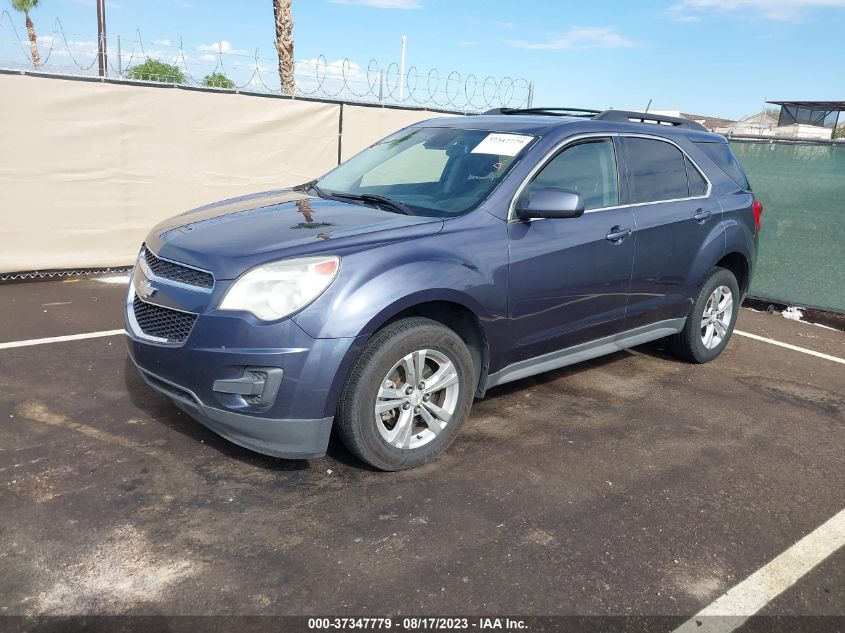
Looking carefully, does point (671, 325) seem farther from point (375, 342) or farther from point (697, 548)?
point (375, 342)

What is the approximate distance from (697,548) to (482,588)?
1027 mm

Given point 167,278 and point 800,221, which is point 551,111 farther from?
point 800,221

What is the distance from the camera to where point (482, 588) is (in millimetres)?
2783

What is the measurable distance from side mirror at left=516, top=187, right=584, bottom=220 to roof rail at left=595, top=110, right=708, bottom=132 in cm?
119

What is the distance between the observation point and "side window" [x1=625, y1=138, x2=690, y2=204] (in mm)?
4746

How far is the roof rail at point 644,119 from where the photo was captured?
4.92 metres

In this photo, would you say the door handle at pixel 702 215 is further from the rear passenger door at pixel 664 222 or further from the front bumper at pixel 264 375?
the front bumper at pixel 264 375

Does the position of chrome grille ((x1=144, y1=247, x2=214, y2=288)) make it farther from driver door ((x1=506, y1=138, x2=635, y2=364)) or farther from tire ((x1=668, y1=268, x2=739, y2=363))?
tire ((x1=668, y1=268, x2=739, y2=363))

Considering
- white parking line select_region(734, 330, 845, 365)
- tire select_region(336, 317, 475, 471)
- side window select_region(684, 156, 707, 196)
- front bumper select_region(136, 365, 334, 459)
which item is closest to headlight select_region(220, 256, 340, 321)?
tire select_region(336, 317, 475, 471)

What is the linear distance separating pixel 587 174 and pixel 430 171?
0.96 metres

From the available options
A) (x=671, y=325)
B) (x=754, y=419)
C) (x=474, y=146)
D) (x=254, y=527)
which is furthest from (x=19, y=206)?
(x=754, y=419)

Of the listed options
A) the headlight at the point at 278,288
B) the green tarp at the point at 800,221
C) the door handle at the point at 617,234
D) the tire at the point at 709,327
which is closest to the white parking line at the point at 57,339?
the headlight at the point at 278,288

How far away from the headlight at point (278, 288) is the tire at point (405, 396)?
1.23 feet

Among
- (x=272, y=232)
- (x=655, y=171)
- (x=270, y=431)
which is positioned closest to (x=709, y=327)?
(x=655, y=171)
